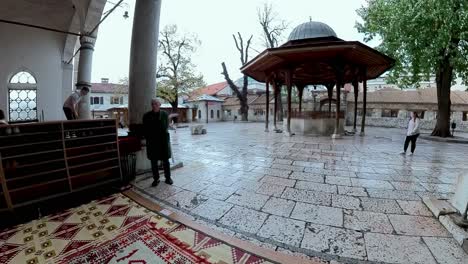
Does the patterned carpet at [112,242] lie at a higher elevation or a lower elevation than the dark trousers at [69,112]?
lower

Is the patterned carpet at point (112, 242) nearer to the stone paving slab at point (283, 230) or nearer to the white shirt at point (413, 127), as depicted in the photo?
the stone paving slab at point (283, 230)

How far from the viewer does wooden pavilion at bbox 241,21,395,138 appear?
8.76m

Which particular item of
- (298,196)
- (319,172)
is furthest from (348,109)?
(298,196)

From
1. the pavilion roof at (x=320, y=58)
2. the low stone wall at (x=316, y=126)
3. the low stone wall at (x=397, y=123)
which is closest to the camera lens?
the pavilion roof at (x=320, y=58)

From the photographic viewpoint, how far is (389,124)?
20.8 metres

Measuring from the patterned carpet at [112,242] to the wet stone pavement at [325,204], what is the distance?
316 millimetres

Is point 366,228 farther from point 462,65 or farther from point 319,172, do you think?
point 462,65

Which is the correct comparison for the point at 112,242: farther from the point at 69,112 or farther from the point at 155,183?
the point at 69,112

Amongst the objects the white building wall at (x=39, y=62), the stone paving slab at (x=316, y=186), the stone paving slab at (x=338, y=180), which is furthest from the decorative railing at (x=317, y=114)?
the white building wall at (x=39, y=62)

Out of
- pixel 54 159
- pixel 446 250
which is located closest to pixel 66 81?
pixel 54 159

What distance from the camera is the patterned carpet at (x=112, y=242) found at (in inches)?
82.7

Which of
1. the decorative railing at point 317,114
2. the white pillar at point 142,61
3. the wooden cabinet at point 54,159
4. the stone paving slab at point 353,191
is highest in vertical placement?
the white pillar at point 142,61

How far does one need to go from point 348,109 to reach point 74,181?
22.3 metres

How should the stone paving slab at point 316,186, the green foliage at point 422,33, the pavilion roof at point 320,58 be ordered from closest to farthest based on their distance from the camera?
the stone paving slab at point 316,186, the pavilion roof at point 320,58, the green foliage at point 422,33
